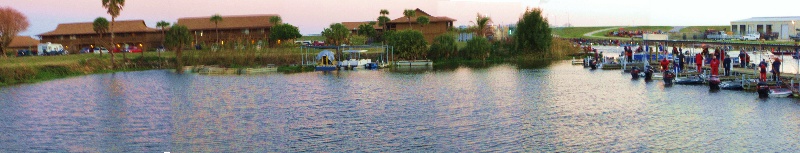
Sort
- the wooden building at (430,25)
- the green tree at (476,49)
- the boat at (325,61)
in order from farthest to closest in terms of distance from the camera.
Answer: the wooden building at (430,25) < the green tree at (476,49) < the boat at (325,61)

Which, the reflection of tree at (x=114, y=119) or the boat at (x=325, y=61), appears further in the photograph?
the boat at (x=325, y=61)

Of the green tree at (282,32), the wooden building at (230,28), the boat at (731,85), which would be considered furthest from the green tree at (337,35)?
the boat at (731,85)

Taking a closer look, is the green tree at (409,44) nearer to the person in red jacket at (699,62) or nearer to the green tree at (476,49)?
the green tree at (476,49)

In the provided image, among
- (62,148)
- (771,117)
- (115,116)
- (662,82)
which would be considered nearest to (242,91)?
(115,116)

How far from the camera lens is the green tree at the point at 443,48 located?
89.8 m

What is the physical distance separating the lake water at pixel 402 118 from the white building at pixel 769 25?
48430 mm

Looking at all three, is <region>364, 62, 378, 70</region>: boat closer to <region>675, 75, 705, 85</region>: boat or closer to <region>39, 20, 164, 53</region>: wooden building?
<region>675, 75, 705, 85</region>: boat

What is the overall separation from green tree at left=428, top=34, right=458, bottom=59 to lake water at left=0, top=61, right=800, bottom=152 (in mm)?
34015

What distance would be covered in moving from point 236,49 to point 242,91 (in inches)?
1417

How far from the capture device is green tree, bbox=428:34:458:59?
8981 cm

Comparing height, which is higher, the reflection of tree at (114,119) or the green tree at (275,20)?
the green tree at (275,20)

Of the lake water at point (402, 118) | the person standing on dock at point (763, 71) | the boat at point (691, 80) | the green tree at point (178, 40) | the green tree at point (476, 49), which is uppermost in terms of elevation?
the green tree at point (178, 40)

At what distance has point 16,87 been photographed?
5684 centimetres

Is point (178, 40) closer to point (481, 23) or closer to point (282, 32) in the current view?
point (282, 32)
